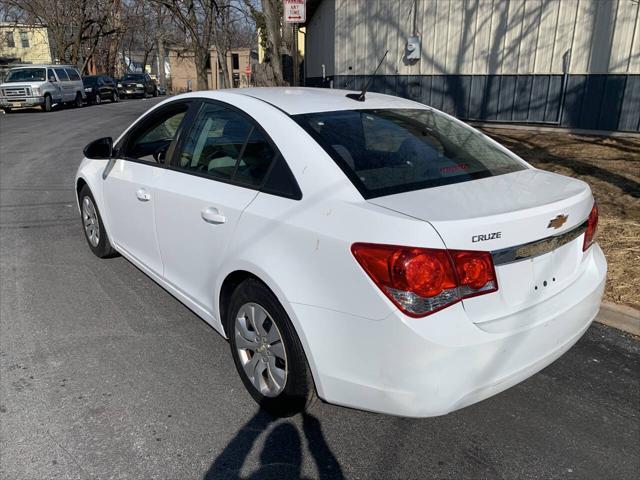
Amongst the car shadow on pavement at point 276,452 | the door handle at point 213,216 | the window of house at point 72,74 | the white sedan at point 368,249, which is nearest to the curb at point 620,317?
the white sedan at point 368,249

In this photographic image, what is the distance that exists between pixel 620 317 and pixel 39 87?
81.3ft

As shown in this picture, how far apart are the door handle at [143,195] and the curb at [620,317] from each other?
3301mm

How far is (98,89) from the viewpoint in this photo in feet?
103

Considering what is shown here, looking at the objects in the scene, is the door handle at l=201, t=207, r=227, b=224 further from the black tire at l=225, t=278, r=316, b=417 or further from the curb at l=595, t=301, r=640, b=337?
the curb at l=595, t=301, r=640, b=337

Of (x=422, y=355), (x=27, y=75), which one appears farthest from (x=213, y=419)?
(x=27, y=75)

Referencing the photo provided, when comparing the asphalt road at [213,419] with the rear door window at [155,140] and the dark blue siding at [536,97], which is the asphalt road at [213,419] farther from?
the dark blue siding at [536,97]

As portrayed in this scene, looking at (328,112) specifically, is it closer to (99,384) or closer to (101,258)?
(99,384)

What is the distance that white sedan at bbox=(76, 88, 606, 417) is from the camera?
2209 millimetres

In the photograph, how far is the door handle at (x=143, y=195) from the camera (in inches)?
148

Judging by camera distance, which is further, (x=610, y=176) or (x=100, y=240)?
(x=610, y=176)

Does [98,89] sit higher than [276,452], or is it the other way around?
[98,89]

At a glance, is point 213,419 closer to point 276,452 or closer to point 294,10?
point 276,452

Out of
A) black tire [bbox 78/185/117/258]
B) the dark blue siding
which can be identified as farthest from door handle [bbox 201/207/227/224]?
the dark blue siding

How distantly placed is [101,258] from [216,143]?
2422 millimetres
